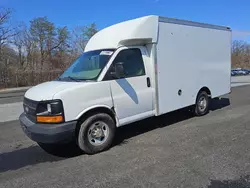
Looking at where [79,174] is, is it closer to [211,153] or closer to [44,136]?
[44,136]

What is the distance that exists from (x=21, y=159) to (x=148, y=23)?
4029 mm

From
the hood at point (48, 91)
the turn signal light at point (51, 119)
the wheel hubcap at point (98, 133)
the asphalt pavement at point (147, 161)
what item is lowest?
the asphalt pavement at point (147, 161)

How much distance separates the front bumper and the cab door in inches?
44.0

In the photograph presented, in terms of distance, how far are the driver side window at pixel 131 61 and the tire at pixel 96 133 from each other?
42.1 inches

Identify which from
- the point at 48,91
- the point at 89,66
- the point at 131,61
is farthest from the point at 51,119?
the point at 131,61

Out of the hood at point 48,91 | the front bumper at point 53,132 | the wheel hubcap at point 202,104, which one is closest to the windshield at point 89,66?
the hood at point 48,91

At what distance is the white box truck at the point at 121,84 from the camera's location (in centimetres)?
430

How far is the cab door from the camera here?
4.97 metres

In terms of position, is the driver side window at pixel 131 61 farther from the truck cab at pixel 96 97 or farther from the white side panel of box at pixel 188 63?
the white side panel of box at pixel 188 63

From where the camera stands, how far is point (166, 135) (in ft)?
18.4

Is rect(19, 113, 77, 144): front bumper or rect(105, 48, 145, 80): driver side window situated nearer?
rect(19, 113, 77, 144): front bumper

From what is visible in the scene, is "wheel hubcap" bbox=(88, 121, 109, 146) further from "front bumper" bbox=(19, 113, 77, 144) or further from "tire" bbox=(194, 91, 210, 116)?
"tire" bbox=(194, 91, 210, 116)

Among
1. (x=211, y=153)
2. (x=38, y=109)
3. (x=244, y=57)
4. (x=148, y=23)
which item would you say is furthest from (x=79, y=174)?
(x=244, y=57)

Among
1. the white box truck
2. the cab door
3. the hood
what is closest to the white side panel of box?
the white box truck
